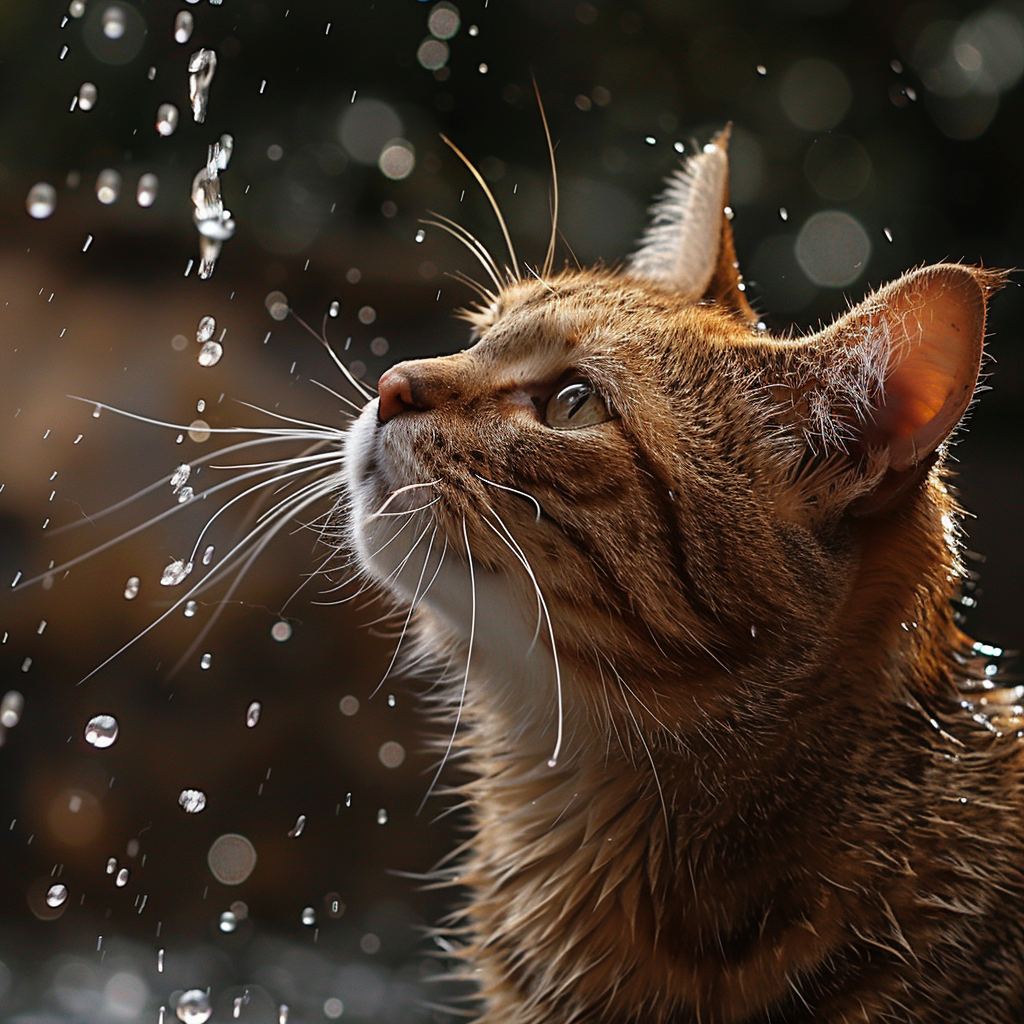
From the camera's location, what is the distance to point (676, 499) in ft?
2.64

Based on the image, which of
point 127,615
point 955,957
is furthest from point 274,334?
point 955,957

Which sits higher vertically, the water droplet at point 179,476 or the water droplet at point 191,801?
the water droplet at point 179,476

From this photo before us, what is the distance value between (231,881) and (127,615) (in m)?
0.51

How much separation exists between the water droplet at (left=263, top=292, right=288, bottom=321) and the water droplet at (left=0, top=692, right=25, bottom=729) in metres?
0.85

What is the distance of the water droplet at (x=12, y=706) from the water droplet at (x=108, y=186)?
2.97ft

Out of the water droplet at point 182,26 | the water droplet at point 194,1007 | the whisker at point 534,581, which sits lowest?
the water droplet at point 194,1007

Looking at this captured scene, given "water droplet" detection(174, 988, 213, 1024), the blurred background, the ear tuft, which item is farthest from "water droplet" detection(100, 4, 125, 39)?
"water droplet" detection(174, 988, 213, 1024)

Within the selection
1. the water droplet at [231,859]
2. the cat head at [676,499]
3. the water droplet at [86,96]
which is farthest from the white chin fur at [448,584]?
the water droplet at [86,96]

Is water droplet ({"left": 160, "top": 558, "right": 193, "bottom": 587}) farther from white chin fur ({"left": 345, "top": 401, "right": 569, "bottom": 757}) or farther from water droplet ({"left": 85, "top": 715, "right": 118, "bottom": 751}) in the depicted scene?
white chin fur ({"left": 345, "top": 401, "right": 569, "bottom": 757})

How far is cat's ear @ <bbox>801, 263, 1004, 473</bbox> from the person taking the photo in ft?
2.31

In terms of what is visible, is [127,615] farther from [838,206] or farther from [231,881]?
[838,206]

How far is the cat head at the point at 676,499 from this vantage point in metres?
0.79

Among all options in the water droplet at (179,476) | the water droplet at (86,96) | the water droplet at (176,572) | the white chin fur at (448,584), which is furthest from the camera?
the water droplet at (86,96)

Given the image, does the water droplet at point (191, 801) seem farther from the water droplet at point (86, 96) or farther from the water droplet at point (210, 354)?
the water droplet at point (86, 96)
